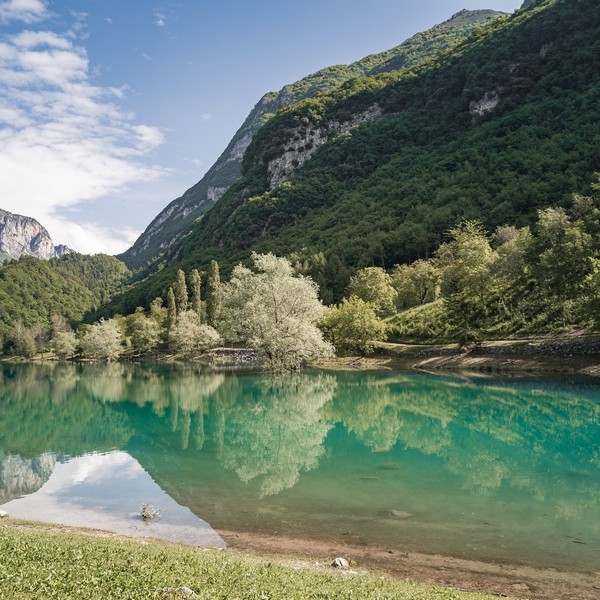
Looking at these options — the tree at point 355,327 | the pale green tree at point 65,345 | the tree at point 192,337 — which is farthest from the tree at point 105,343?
the tree at point 355,327

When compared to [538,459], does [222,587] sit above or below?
above

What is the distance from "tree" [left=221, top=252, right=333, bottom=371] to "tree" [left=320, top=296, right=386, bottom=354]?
35.8 ft

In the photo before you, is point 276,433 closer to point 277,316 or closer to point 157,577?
point 157,577

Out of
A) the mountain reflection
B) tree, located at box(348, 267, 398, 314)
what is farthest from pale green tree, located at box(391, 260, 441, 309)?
the mountain reflection

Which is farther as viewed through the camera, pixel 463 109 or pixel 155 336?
pixel 463 109

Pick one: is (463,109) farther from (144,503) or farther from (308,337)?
(144,503)

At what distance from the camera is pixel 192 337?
4316 inches

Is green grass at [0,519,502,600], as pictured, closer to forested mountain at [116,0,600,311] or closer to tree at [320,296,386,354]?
tree at [320,296,386,354]

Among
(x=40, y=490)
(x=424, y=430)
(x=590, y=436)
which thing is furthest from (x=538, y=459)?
(x=40, y=490)

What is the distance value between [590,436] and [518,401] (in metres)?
11.2

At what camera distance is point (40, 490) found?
2277 cm

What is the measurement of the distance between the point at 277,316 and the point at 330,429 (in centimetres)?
2834

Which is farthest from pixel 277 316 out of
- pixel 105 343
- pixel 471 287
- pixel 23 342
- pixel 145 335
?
pixel 23 342

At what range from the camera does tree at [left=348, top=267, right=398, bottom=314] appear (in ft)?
294
